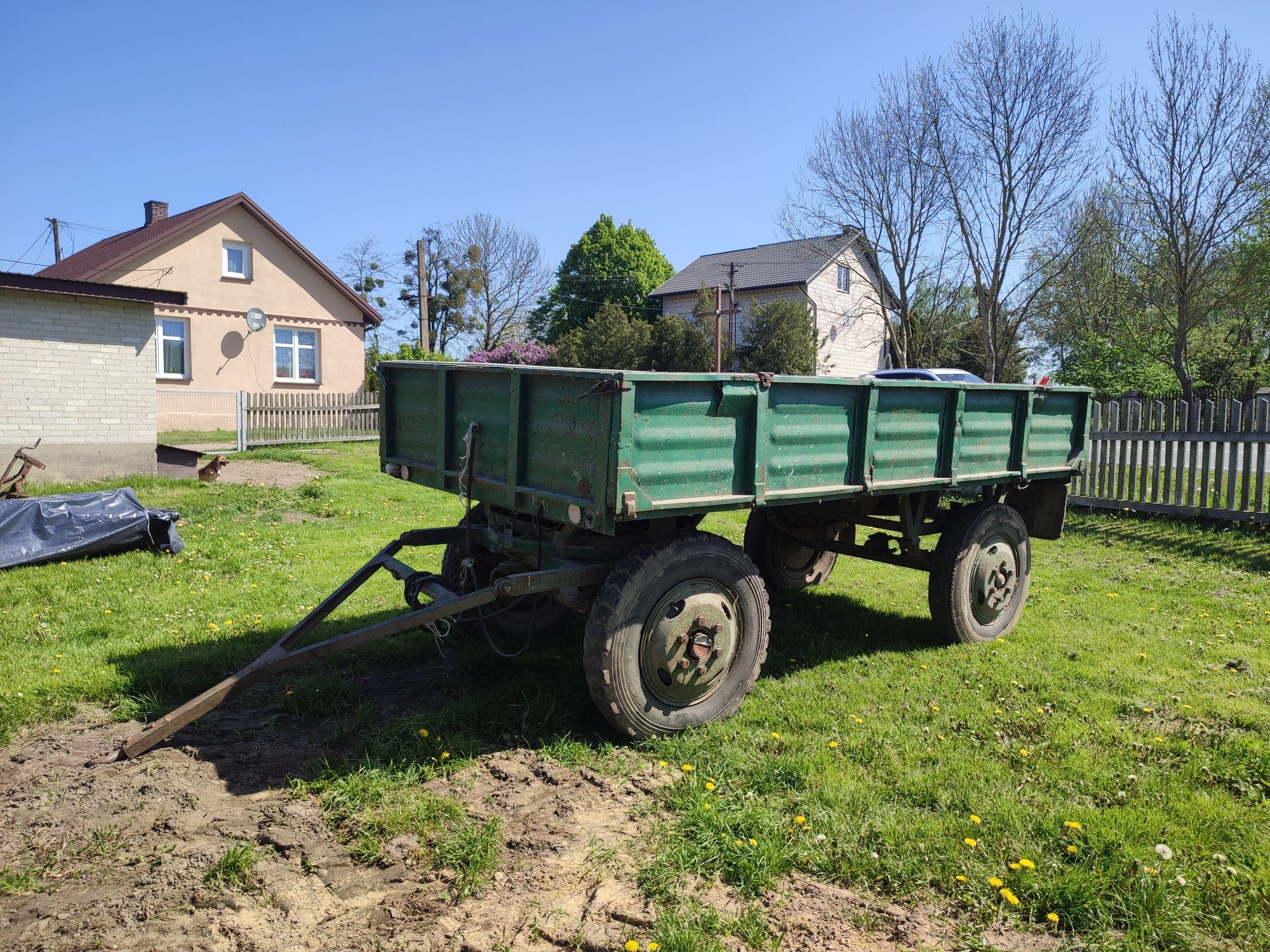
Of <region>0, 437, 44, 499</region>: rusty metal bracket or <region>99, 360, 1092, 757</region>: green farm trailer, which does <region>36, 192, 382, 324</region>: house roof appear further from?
<region>99, 360, 1092, 757</region>: green farm trailer

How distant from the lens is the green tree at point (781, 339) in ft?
106

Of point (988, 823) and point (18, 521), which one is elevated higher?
point (18, 521)

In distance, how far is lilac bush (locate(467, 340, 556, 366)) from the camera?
37312 millimetres

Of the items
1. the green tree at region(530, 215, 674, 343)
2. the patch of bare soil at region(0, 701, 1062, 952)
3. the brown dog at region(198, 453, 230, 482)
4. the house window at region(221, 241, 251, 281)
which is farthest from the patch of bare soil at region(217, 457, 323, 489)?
the green tree at region(530, 215, 674, 343)

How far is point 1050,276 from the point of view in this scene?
24266 mm

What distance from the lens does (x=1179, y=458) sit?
35.3ft

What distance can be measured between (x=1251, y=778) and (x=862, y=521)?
8.46ft

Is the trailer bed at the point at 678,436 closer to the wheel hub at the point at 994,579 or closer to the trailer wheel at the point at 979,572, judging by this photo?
the trailer wheel at the point at 979,572

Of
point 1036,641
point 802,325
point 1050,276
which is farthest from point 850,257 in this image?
point 1036,641

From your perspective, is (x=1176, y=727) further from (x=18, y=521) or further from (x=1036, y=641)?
(x=18, y=521)

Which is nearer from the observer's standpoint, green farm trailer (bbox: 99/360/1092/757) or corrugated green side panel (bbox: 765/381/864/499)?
green farm trailer (bbox: 99/360/1092/757)

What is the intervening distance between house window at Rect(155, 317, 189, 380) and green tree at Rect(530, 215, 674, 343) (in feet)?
74.2


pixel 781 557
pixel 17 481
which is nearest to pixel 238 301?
pixel 17 481

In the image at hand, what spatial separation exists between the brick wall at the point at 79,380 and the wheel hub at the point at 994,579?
491 inches
